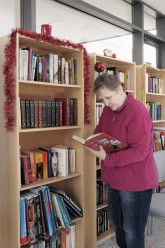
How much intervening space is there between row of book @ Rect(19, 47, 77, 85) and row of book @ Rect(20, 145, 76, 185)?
0.55 m

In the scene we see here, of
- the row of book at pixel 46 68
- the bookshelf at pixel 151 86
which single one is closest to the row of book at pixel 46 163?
the row of book at pixel 46 68

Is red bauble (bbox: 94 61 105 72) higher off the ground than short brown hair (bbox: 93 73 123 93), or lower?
higher

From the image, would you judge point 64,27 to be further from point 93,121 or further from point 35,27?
point 93,121

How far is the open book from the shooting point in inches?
67.7

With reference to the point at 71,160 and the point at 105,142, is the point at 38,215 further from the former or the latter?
the point at 105,142

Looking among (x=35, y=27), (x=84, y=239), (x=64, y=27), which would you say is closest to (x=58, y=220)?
(x=84, y=239)

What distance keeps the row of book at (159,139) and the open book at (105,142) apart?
164 cm

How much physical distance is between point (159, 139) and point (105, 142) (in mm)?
1784

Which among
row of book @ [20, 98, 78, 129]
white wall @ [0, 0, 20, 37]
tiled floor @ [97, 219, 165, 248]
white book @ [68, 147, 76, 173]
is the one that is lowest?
tiled floor @ [97, 219, 165, 248]

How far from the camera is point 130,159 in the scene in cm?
168

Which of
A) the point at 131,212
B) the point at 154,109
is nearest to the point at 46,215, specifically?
the point at 131,212

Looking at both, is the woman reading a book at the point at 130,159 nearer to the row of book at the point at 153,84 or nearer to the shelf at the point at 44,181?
the shelf at the point at 44,181

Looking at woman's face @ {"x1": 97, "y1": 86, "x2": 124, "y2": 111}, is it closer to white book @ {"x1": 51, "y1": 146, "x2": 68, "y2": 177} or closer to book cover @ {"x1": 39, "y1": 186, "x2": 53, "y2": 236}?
white book @ {"x1": 51, "y1": 146, "x2": 68, "y2": 177}

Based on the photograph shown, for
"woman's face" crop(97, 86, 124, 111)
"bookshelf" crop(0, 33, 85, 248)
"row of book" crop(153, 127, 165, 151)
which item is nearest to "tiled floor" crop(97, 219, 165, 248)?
"bookshelf" crop(0, 33, 85, 248)
